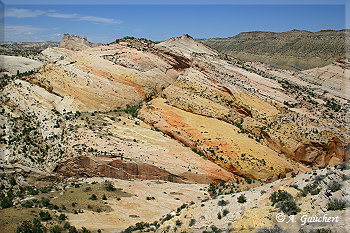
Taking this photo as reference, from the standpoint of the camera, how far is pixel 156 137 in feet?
87.7

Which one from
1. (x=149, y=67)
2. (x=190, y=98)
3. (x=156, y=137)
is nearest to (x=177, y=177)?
(x=156, y=137)

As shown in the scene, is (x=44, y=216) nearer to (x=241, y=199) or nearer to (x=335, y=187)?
(x=241, y=199)

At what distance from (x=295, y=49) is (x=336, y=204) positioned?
6477 inches

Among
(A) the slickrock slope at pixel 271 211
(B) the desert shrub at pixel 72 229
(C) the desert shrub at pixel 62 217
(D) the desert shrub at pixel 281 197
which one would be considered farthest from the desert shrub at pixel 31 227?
(D) the desert shrub at pixel 281 197

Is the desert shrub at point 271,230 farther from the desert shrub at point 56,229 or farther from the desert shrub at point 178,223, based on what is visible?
the desert shrub at point 56,229

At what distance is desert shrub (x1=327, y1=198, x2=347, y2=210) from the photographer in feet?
34.4

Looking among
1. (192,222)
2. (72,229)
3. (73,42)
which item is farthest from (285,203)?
(73,42)

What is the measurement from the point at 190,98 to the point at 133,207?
16716 millimetres

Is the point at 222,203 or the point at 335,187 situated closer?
the point at 335,187

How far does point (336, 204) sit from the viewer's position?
35.0 ft

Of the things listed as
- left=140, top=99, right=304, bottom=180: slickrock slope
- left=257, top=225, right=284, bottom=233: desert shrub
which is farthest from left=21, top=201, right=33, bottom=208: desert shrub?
left=257, top=225, right=284, bottom=233: desert shrub

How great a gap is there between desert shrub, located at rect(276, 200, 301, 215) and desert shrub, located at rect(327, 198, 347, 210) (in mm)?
1296

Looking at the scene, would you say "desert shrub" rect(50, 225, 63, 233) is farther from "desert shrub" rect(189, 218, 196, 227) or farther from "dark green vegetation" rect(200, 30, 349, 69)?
"dark green vegetation" rect(200, 30, 349, 69)

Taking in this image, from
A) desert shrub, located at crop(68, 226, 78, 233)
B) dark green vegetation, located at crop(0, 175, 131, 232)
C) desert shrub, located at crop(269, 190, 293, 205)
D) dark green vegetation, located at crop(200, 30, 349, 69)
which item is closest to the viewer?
desert shrub, located at crop(269, 190, 293, 205)
